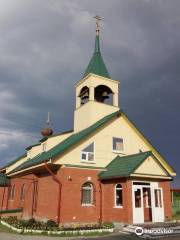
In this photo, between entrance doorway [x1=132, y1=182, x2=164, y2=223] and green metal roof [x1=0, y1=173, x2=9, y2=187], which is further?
green metal roof [x1=0, y1=173, x2=9, y2=187]

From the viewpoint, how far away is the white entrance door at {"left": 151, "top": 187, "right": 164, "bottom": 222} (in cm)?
1785

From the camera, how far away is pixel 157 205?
1838 centimetres

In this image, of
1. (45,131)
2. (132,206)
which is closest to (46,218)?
(132,206)

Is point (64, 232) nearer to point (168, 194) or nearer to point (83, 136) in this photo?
point (83, 136)

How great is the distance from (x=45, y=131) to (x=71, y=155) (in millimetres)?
11877

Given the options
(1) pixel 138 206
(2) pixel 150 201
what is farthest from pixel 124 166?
(2) pixel 150 201

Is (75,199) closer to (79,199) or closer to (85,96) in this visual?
(79,199)

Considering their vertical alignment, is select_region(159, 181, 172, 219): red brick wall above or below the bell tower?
below

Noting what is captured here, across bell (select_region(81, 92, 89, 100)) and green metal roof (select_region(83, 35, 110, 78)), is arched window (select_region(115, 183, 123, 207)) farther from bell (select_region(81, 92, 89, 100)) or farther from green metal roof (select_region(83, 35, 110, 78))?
green metal roof (select_region(83, 35, 110, 78))

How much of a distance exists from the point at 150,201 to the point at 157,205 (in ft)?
3.33

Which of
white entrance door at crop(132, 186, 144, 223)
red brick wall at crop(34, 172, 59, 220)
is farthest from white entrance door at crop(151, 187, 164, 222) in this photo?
red brick wall at crop(34, 172, 59, 220)

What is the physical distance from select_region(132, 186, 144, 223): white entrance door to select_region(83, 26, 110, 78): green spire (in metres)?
10.4

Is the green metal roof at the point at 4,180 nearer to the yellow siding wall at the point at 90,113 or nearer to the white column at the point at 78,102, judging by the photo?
the yellow siding wall at the point at 90,113

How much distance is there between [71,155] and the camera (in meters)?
18.5
